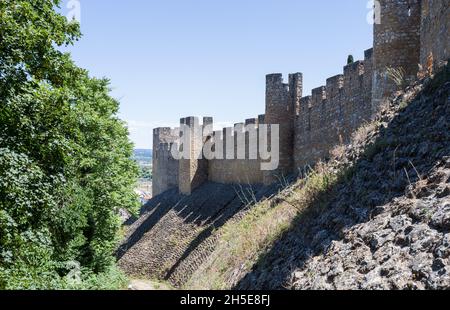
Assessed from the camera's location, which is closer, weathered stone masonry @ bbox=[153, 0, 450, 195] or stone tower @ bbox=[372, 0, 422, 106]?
weathered stone masonry @ bbox=[153, 0, 450, 195]

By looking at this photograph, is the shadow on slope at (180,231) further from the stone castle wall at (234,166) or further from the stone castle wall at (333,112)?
the stone castle wall at (333,112)

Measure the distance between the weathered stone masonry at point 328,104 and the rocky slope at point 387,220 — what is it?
1.71 meters

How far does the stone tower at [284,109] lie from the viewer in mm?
20866

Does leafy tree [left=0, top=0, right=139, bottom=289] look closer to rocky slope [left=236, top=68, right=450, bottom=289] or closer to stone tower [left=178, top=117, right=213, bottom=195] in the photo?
rocky slope [left=236, top=68, right=450, bottom=289]

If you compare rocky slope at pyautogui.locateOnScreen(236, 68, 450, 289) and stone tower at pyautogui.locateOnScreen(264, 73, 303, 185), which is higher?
stone tower at pyautogui.locateOnScreen(264, 73, 303, 185)

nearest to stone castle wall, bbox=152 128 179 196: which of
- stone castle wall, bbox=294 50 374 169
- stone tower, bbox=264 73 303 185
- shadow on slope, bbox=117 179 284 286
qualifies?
shadow on slope, bbox=117 179 284 286

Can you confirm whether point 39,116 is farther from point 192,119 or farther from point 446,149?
point 192,119

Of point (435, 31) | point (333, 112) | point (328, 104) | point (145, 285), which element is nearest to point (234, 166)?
point (145, 285)

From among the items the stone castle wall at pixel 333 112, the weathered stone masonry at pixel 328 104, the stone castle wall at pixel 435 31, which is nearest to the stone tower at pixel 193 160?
the weathered stone masonry at pixel 328 104

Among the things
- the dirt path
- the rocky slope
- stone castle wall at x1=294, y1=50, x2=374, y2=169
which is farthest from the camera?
the dirt path

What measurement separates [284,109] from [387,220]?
A: 619 inches

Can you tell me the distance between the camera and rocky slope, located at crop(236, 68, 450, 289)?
15.5 ft

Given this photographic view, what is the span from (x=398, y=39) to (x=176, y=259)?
14165mm

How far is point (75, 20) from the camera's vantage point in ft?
36.9
